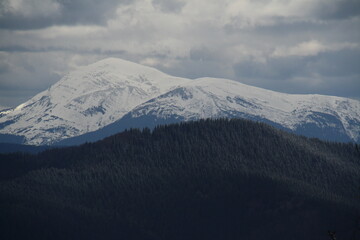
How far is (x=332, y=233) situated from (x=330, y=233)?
4.34 ft

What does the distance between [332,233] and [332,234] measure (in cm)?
12

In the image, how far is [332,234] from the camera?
10862cm

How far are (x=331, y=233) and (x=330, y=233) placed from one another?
1072mm

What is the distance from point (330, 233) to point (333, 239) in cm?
113

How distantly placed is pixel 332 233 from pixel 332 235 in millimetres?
252

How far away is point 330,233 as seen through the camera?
361 ft

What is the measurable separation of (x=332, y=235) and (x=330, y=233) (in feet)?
4.11

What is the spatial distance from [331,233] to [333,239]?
78 cm

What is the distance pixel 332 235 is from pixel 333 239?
62 centimetres

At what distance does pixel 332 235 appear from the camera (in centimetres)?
10869

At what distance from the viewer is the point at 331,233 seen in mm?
108875

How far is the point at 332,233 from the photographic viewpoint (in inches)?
4277
